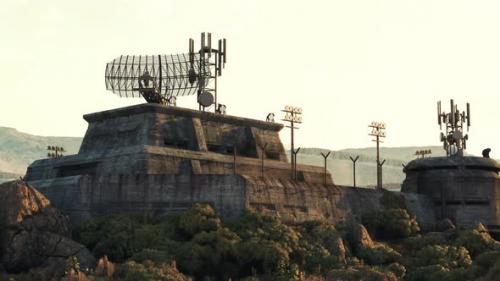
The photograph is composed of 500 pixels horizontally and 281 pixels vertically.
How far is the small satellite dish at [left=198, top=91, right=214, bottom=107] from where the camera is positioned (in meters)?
97.1

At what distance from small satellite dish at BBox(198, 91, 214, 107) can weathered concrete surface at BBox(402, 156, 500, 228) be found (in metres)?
26.4

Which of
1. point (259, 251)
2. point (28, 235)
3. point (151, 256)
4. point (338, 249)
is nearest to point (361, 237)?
point (338, 249)

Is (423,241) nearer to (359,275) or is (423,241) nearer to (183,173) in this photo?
(359,275)

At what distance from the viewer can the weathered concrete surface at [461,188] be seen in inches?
3959

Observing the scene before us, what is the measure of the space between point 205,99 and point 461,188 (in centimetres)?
3159

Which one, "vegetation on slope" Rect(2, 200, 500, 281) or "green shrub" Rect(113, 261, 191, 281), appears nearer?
"green shrub" Rect(113, 261, 191, 281)

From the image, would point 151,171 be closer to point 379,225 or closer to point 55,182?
point 55,182

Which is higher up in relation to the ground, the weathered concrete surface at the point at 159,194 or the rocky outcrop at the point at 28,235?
the weathered concrete surface at the point at 159,194

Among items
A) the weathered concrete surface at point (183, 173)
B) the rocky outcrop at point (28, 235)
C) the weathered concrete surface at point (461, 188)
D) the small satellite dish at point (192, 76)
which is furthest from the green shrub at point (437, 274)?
the small satellite dish at point (192, 76)

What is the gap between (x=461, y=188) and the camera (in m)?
101

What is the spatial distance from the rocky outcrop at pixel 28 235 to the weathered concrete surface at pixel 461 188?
46512 mm

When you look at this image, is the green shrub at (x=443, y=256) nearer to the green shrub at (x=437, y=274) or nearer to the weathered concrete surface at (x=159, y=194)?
the green shrub at (x=437, y=274)

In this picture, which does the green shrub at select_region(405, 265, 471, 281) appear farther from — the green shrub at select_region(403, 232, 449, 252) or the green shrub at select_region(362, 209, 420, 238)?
the green shrub at select_region(362, 209, 420, 238)

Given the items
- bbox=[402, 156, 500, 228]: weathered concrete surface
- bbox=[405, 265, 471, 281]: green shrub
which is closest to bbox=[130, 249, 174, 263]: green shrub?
bbox=[405, 265, 471, 281]: green shrub
